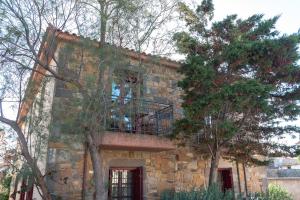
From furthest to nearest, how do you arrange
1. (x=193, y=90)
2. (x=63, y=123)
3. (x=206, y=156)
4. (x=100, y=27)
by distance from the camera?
(x=206, y=156), (x=193, y=90), (x=100, y=27), (x=63, y=123)

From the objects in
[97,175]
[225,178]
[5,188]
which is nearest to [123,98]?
[97,175]

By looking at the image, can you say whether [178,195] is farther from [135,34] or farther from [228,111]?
[135,34]

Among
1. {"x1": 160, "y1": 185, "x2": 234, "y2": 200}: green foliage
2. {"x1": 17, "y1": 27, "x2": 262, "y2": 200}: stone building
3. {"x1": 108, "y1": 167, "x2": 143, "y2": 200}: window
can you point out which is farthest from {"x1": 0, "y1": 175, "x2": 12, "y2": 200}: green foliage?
{"x1": 160, "y1": 185, "x2": 234, "y2": 200}: green foliage

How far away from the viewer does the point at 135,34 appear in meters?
7.20

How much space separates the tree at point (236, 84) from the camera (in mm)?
7316

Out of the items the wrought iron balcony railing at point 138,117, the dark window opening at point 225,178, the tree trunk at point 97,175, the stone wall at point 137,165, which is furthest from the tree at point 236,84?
the tree trunk at point 97,175

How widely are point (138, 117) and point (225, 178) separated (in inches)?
183

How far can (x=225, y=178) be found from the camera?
1085 cm

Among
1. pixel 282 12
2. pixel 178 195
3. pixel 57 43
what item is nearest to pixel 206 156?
pixel 178 195

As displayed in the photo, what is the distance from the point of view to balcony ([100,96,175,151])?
23.6 feet

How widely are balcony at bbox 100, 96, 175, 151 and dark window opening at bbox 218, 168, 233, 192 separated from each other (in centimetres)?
318

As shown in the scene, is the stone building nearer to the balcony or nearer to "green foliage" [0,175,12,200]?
the balcony

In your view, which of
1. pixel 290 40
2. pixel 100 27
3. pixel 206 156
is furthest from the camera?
pixel 206 156

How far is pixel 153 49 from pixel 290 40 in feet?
11.4
